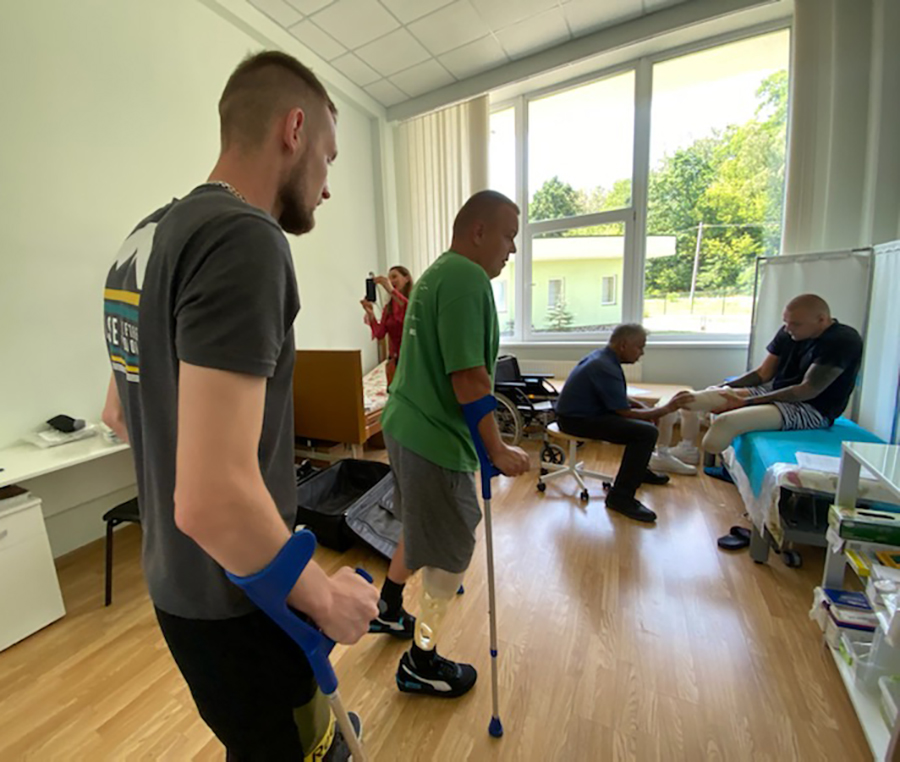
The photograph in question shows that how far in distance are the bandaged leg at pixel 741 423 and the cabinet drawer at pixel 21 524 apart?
3.33m

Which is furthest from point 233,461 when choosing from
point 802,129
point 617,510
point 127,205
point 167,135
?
point 802,129

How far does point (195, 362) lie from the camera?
1.35ft

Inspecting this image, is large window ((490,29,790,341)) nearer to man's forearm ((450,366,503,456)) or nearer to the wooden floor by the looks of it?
the wooden floor

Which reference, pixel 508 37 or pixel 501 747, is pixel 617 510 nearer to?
pixel 501 747

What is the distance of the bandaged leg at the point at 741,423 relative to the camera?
2.37 m

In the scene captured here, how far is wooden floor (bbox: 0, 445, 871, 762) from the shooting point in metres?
1.19

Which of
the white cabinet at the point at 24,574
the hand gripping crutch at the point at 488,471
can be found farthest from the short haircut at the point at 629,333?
the white cabinet at the point at 24,574

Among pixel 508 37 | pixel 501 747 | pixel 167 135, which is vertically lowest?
pixel 501 747

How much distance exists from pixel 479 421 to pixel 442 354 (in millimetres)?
210

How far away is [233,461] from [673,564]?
216 centimetres

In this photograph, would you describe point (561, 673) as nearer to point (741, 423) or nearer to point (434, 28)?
point (741, 423)

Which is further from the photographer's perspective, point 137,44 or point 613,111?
point 613,111

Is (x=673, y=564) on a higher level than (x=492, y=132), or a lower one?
lower

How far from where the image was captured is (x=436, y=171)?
4.44 meters
